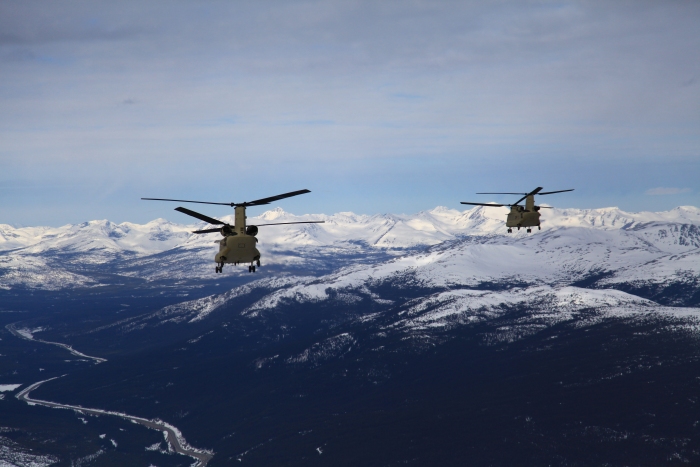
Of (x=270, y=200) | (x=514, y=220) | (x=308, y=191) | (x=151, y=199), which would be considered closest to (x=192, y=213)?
(x=151, y=199)

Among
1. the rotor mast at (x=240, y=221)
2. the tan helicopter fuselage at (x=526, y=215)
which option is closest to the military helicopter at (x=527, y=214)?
the tan helicopter fuselage at (x=526, y=215)

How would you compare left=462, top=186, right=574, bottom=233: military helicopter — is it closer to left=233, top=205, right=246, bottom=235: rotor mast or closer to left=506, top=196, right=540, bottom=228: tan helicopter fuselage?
left=506, top=196, right=540, bottom=228: tan helicopter fuselage

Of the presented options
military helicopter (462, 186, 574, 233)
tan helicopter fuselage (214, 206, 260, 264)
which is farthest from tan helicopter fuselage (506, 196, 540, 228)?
tan helicopter fuselage (214, 206, 260, 264)

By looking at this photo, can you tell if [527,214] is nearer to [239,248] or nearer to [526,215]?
[526,215]

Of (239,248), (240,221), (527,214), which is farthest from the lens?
(527,214)

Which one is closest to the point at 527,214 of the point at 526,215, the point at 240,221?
the point at 526,215

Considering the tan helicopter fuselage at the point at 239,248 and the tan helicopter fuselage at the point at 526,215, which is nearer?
the tan helicopter fuselage at the point at 239,248

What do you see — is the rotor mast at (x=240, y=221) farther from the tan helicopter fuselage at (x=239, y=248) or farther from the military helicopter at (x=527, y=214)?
the military helicopter at (x=527, y=214)

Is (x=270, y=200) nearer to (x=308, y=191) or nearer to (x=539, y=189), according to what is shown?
(x=308, y=191)
